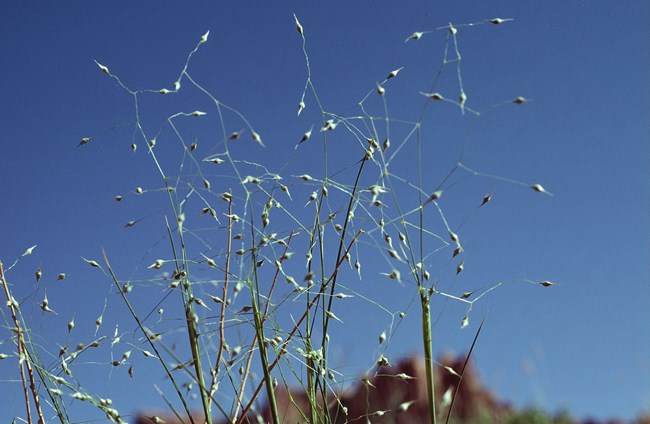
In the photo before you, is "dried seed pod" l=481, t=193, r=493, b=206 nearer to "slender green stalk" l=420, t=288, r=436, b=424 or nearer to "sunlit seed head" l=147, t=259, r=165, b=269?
"slender green stalk" l=420, t=288, r=436, b=424

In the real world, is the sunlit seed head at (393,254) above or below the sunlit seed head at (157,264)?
below

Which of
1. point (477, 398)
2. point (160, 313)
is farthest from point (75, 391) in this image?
point (477, 398)

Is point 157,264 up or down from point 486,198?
up

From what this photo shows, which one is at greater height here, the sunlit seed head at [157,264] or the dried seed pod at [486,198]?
the sunlit seed head at [157,264]

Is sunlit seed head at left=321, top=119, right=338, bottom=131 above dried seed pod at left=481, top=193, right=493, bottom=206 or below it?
above

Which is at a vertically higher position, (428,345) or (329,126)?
(329,126)

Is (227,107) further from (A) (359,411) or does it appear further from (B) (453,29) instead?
(A) (359,411)

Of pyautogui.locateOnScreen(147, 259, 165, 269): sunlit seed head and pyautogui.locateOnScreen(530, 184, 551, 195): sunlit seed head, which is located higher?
pyautogui.locateOnScreen(147, 259, 165, 269): sunlit seed head

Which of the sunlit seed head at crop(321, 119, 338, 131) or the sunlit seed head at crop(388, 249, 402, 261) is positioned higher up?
the sunlit seed head at crop(321, 119, 338, 131)

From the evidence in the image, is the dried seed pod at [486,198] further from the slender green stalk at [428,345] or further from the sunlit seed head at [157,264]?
the sunlit seed head at [157,264]

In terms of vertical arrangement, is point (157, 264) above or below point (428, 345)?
above

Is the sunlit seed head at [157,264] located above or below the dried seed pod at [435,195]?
above

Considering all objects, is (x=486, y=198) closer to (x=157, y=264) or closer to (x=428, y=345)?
(x=428, y=345)
